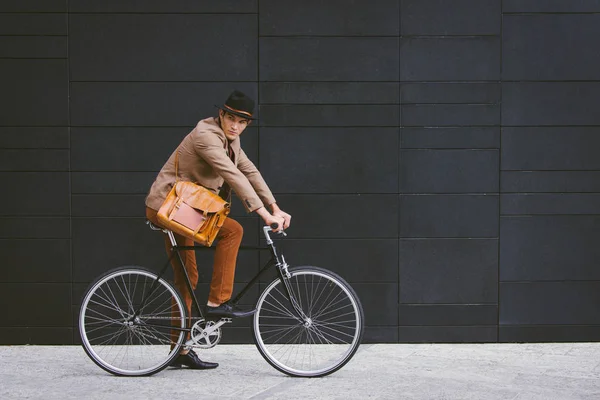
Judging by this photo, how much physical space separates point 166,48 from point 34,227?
6.10 feet

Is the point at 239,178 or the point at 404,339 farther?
the point at 404,339

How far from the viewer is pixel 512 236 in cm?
702

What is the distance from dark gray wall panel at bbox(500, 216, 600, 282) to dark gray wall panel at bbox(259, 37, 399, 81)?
65.8 inches

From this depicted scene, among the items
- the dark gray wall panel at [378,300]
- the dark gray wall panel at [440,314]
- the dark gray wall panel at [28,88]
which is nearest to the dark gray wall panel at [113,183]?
the dark gray wall panel at [28,88]

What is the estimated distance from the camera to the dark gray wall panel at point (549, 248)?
701 centimetres

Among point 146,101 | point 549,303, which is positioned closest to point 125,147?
point 146,101

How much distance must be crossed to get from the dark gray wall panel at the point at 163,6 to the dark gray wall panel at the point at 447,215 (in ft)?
6.96

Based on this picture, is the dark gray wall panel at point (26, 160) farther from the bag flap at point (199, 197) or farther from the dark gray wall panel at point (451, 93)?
the dark gray wall panel at point (451, 93)

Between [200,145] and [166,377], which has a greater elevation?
[200,145]

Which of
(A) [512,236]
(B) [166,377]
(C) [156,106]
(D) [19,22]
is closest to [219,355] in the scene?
(B) [166,377]

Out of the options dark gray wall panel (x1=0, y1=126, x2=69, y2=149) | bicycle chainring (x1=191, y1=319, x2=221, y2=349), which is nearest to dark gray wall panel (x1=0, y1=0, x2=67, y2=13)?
dark gray wall panel (x1=0, y1=126, x2=69, y2=149)

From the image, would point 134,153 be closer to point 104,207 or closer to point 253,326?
point 104,207

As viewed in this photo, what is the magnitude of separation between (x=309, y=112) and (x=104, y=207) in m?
1.89

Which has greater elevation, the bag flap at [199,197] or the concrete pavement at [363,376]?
the bag flap at [199,197]
